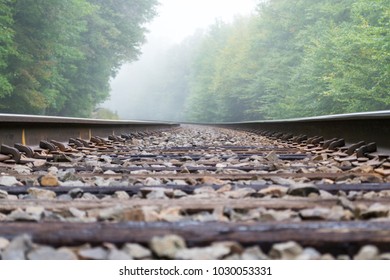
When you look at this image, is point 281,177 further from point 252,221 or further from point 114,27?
point 114,27

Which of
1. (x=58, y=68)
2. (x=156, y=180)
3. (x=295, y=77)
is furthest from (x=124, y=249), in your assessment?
(x=295, y=77)

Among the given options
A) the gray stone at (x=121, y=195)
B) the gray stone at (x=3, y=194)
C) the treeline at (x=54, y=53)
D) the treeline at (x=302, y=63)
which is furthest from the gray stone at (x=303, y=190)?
the treeline at (x=54, y=53)

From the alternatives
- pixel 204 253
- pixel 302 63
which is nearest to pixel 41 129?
pixel 204 253

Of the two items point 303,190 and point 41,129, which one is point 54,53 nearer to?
point 41,129

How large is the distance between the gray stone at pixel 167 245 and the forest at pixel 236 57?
13.7 m

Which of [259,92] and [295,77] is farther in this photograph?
[259,92]

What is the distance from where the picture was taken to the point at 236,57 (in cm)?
3994

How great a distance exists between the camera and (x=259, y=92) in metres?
33.2

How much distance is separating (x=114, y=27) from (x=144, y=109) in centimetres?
7657

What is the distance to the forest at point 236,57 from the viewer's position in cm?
1670

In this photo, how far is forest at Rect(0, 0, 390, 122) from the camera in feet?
54.8

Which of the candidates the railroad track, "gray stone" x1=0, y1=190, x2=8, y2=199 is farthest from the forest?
"gray stone" x1=0, y1=190, x2=8, y2=199

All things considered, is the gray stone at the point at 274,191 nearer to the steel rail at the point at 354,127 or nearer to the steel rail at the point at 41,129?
the steel rail at the point at 354,127

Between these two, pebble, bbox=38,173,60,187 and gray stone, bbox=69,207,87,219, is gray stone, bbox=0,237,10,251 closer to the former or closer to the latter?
gray stone, bbox=69,207,87,219
